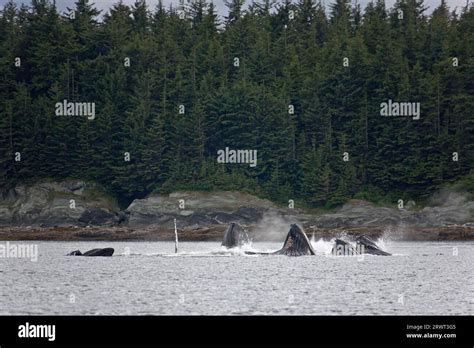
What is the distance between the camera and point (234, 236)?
69.5 metres

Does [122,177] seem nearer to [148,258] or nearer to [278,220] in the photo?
[278,220]

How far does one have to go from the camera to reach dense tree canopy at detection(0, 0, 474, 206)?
119 meters

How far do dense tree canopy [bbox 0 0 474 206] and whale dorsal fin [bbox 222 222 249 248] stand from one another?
1745 inches

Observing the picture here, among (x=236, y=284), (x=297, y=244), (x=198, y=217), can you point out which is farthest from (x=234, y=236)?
(x=198, y=217)

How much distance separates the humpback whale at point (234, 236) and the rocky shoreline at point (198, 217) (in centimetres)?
3231

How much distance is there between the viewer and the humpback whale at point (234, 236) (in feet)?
221

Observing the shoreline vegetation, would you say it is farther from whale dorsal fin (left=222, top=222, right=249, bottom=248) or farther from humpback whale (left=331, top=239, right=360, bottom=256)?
whale dorsal fin (left=222, top=222, right=249, bottom=248)

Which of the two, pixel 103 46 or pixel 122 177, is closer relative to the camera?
pixel 122 177

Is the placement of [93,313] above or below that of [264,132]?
below

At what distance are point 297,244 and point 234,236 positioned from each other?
5.04 meters

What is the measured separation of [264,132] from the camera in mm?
124500

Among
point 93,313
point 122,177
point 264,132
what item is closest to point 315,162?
point 264,132

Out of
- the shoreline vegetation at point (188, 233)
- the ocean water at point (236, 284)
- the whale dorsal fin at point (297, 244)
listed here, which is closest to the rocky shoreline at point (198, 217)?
the shoreline vegetation at point (188, 233)

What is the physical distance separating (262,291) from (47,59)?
93852mm
